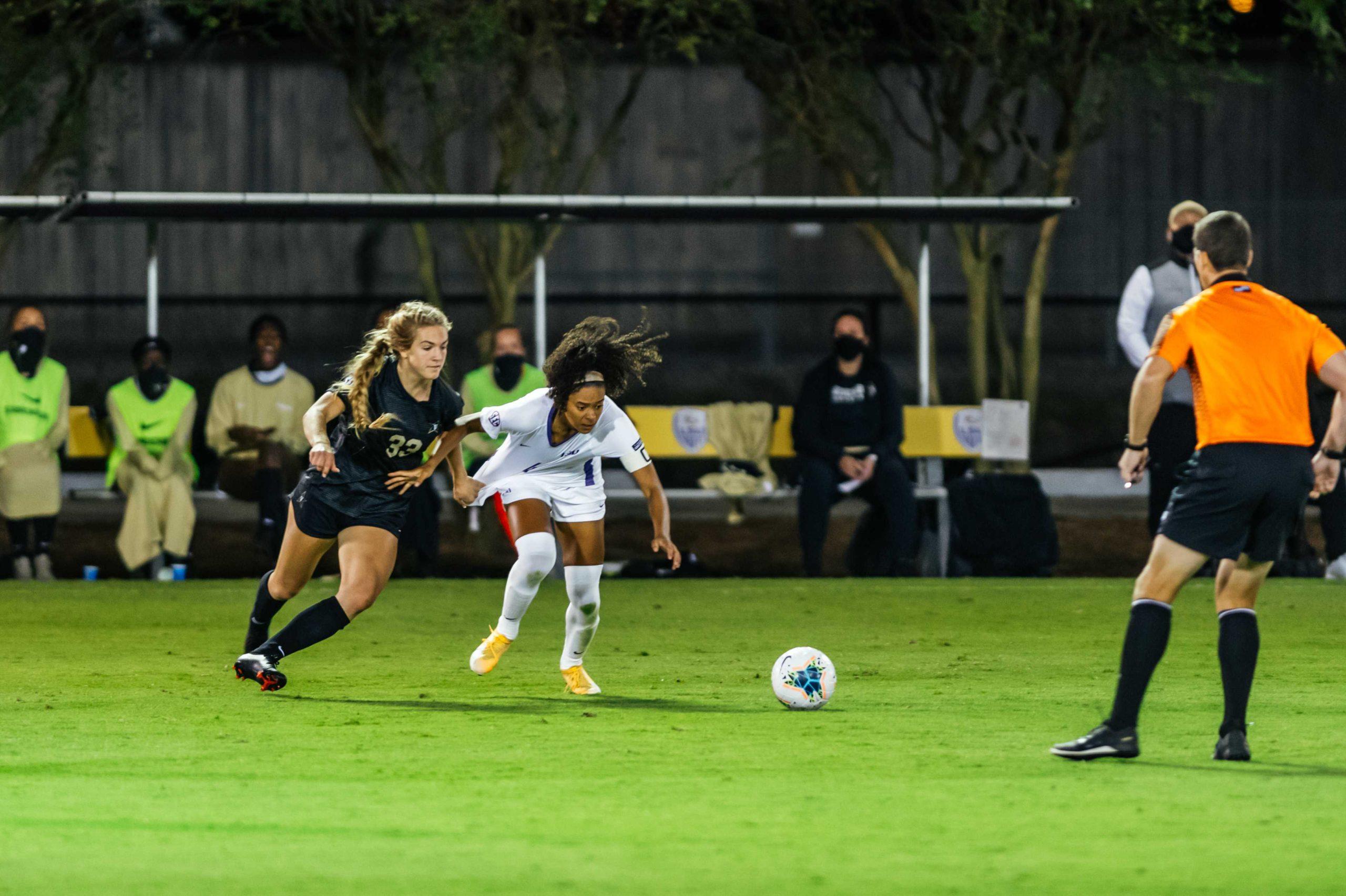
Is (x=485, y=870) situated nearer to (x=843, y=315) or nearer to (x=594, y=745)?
(x=594, y=745)

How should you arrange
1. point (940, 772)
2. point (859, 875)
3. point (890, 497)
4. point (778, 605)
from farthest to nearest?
point (890, 497) → point (778, 605) → point (940, 772) → point (859, 875)

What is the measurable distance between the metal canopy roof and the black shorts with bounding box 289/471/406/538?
5.69m

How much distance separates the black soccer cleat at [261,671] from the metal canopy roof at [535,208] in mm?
6164

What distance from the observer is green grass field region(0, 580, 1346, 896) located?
15.8 feet

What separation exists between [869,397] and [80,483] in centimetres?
619

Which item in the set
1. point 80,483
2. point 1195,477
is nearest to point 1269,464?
point 1195,477

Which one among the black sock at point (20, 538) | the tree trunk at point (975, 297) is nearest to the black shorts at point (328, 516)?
the black sock at point (20, 538)

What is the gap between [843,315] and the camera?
47.0 feet

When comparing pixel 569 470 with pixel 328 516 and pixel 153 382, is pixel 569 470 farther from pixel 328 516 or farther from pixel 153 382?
pixel 153 382

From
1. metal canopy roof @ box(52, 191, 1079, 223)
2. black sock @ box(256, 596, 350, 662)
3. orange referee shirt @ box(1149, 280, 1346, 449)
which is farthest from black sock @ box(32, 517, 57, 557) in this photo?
orange referee shirt @ box(1149, 280, 1346, 449)

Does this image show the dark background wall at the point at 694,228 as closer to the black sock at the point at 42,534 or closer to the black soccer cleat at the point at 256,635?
the black sock at the point at 42,534

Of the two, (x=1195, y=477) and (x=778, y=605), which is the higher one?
(x=1195, y=477)

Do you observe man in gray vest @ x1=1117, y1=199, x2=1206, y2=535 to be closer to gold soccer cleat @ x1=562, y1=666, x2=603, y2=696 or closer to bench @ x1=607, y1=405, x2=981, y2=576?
bench @ x1=607, y1=405, x2=981, y2=576

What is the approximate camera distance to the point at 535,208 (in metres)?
14.3
